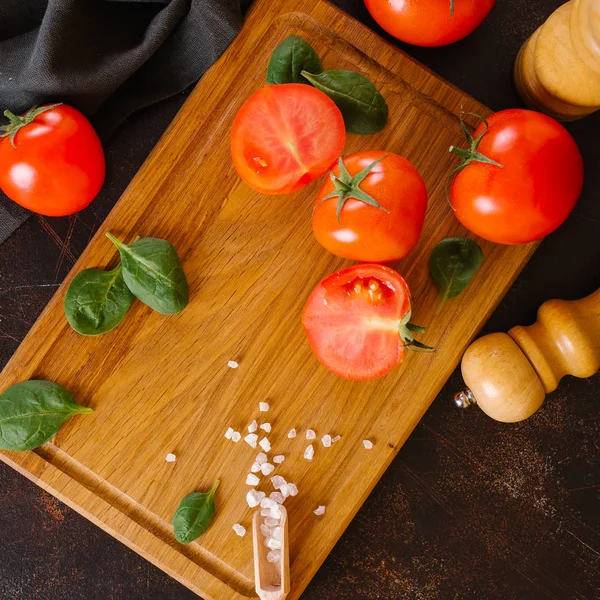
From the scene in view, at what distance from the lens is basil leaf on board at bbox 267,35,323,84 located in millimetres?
933

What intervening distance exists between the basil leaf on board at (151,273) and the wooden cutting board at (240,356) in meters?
0.06

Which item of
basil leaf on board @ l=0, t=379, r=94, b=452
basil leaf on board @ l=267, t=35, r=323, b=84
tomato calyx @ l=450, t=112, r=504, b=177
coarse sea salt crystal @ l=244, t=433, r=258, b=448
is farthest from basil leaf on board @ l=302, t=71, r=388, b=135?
basil leaf on board @ l=0, t=379, r=94, b=452

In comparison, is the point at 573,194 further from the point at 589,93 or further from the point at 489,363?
the point at 489,363

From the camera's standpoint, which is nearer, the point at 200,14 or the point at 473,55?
the point at 200,14

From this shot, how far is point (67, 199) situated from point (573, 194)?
2.33 feet

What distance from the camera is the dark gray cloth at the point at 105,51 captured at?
0.94 m

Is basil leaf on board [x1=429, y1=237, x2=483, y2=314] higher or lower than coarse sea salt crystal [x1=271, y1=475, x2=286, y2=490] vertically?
higher

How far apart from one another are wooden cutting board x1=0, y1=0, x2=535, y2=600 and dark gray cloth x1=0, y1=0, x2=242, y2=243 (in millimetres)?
56

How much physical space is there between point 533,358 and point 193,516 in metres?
0.56

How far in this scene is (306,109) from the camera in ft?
2.77

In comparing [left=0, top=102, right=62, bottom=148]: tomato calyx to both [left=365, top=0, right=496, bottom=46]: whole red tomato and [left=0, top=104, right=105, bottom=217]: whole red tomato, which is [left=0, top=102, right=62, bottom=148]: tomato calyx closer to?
[left=0, top=104, right=105, bottom=217]: whole red tomato

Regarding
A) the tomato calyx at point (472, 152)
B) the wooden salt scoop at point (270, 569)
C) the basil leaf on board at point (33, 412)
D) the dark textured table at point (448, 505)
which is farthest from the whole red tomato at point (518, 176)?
→ the basil leaf on board at point (33, 412)

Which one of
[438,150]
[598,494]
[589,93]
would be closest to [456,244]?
[438,150]

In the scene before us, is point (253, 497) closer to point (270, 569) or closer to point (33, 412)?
point (270, 569)
